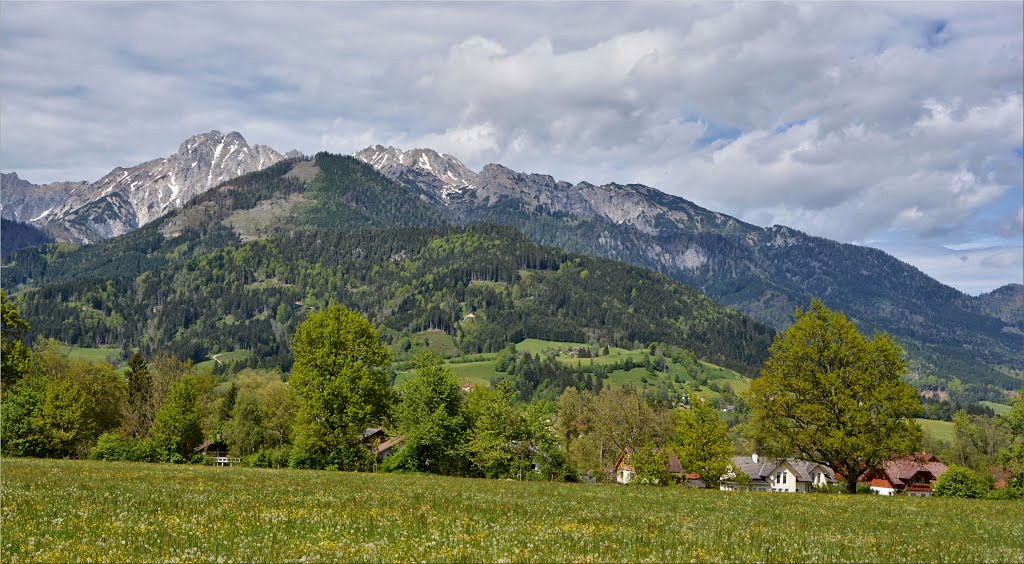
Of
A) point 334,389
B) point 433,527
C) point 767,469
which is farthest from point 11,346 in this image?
point 767,469

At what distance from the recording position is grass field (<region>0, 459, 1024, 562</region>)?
611 inches

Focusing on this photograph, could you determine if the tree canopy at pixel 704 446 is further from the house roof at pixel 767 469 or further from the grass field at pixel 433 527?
the house roof at pixel 767 469

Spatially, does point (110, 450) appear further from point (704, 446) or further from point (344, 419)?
point (704, 446)

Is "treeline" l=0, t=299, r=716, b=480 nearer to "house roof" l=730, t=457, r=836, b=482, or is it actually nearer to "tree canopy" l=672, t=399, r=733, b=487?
"tree canopy" l=672, t=399, r=733, b=487

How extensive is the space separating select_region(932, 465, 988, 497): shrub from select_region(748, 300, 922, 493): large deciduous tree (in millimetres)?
12840

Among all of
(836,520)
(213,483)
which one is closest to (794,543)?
(836,520)

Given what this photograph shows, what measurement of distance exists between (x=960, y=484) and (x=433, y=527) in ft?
185

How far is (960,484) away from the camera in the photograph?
190ft

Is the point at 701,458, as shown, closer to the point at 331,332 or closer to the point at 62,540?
the point at 331,332

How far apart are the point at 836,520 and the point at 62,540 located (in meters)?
24.8

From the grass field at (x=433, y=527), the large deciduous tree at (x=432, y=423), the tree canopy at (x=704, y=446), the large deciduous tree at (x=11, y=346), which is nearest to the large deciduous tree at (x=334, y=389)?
the large deciduous tree at (x=432, y=423)

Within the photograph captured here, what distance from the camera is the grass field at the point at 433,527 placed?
15516mm

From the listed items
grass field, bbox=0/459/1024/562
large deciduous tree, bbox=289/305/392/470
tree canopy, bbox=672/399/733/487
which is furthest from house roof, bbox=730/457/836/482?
grass field, bbox=0/459/1024/562

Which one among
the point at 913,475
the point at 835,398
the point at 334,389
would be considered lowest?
the point at 913,475
